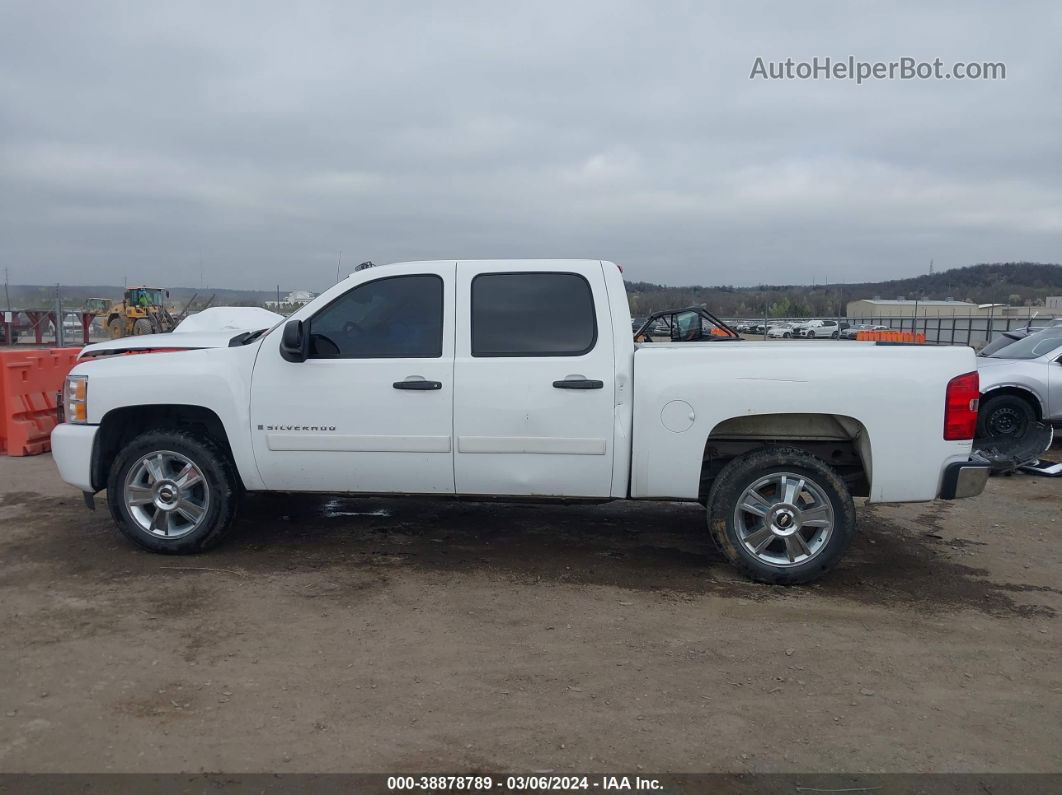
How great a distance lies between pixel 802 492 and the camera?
198 inches

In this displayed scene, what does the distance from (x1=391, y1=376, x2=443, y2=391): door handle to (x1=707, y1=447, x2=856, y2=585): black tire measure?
1.84m

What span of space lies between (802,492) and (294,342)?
3264mm

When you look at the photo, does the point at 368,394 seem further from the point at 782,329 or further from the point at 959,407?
the point at 782,329

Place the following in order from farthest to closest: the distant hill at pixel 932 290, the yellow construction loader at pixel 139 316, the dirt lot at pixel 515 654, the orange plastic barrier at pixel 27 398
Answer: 1. the distant hill at pixel 932 290
2. the yellow construction loader at pixel 139 316
3. the orange plastic barrier at pixel 27 398
4. the dirt lot at pixel 515 654

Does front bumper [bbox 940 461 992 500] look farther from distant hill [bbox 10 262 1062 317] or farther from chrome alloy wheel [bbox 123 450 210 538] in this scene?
distant hill [bbox 10 262 1062 317]

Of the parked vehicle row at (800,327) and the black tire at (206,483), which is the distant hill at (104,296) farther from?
the parked vehicle row at (800,327)

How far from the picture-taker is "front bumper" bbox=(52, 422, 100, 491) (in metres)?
5.57

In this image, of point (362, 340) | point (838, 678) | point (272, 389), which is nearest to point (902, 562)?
point (838, 678)

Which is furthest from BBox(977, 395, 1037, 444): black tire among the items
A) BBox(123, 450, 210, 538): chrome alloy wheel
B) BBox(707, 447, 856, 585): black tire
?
BBox(123, 450, 210, 538): chrome alloy wheel

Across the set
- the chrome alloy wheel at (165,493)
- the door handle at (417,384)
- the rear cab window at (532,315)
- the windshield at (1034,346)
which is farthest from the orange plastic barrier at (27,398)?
the windshield at (1034,346)

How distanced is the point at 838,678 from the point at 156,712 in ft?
10.0

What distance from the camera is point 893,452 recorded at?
488cm

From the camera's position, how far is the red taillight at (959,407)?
4.82m

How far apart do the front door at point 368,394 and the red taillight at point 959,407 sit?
2.94m
